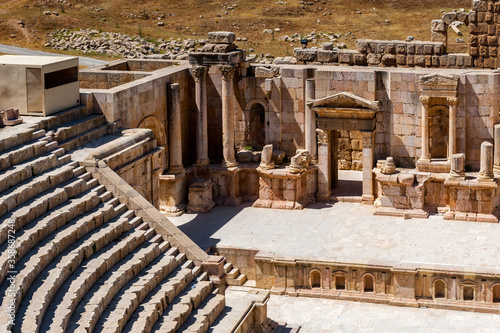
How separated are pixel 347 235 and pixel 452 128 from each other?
5.53 m

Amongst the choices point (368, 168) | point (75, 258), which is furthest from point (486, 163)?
point (75, 258)

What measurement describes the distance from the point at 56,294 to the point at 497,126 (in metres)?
18.4

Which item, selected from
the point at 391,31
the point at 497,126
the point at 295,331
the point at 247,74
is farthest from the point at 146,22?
the point at 295,331

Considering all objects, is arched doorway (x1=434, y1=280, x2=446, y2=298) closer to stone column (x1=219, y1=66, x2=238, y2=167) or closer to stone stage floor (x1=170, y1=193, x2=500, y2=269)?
stone stage floor (x1=170, y1=193, x2=500, y2=269)

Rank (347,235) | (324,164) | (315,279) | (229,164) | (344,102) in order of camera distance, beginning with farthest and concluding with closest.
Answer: (229,164) < (324,164) < (344,102) < (347,235) < (315,279)

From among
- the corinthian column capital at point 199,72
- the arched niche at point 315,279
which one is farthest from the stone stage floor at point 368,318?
the corinthian column capital at point 199,72

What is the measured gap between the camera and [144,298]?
2894 centimetres

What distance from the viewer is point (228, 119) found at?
1654 inches

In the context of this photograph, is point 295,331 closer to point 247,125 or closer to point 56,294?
point 56,294

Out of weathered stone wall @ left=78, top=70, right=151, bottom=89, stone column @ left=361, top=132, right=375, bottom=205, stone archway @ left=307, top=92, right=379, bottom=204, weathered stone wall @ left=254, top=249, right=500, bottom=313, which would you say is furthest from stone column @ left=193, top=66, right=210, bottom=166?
weathered stone wall @ left=254, top=249, right=500, bottom=313

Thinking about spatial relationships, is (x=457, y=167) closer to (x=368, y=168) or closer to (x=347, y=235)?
(x=368, y=168)

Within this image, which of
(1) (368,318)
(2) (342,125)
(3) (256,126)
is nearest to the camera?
(1) (368,318)

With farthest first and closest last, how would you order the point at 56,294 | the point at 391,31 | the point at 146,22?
the point at 146,22, the point at 391,31, the point at 56,294

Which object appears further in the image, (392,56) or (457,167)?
(392,56)
